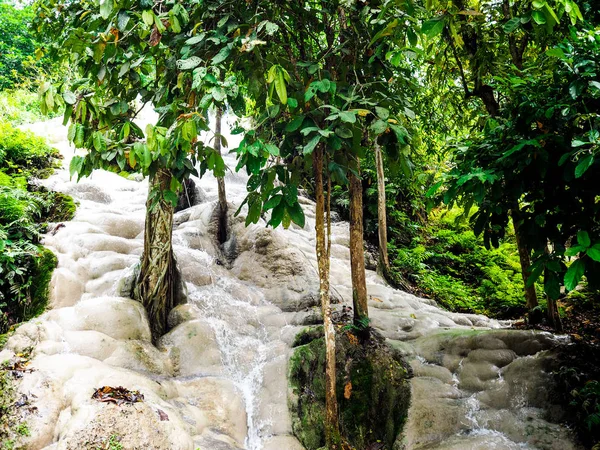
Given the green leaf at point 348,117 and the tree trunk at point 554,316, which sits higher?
the green leaf at point 348,117

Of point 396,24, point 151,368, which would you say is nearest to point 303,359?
point 151,368

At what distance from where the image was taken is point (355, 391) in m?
4.31

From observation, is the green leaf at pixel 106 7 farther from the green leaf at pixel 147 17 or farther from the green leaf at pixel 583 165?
the green leaf at pixel 583 165

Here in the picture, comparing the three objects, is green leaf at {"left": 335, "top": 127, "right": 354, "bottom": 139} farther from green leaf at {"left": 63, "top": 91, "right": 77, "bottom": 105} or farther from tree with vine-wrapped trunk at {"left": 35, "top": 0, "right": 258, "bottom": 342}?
green leaf at {"left": 63, "top": 91, "right": 77, "bottom": 105}

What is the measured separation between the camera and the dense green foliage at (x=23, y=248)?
179 inches

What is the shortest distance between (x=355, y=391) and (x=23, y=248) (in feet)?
14.0

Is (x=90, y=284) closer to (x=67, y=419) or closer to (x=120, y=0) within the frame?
(x=67, y=419)

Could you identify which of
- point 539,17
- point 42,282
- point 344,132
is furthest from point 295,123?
point 42,282

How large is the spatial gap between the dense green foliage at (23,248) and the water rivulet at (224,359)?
183 millimetres

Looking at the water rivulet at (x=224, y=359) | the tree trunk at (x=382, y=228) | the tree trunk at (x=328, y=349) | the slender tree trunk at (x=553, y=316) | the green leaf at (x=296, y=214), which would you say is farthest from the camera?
the tree trunk at (x=382, y=228)

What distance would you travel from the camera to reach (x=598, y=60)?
2715 millimetres

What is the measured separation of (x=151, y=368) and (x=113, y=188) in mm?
6161

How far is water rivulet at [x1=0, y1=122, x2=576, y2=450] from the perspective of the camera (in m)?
3.28

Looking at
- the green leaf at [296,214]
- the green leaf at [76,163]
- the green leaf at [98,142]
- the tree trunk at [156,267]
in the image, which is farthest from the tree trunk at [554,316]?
the green leaf at [76,163]
